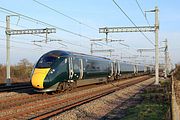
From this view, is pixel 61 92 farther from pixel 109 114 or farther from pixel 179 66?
pixel 179 66

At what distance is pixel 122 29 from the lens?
3791 cm

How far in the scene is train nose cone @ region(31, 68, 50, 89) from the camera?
20594 millimetres

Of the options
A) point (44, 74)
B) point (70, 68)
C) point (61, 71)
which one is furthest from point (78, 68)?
point (44, 74)

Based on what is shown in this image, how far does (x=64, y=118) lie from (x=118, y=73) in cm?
3229

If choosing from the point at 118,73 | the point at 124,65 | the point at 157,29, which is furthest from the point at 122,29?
the point at 124,65

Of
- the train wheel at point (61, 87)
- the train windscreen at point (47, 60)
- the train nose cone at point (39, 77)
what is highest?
the train windscreen at point (47, 60)

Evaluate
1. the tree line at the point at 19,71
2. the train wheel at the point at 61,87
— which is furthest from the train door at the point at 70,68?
the tree line at the point at 19,71

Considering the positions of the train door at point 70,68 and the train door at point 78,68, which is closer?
the train door at point 70,68

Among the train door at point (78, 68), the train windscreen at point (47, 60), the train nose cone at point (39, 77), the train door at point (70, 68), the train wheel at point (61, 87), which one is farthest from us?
the train door at point (78, 68)

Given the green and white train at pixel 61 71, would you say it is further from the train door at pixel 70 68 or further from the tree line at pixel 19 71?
the tree line at pixel 19 71

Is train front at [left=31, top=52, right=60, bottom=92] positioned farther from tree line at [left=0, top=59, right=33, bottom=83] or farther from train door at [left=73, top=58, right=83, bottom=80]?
tree line at [left=0, top=59, right=33, bottom=83]

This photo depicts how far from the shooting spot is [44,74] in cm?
2084

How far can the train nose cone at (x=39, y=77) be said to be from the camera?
811 inches

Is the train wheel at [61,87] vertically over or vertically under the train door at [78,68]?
under
